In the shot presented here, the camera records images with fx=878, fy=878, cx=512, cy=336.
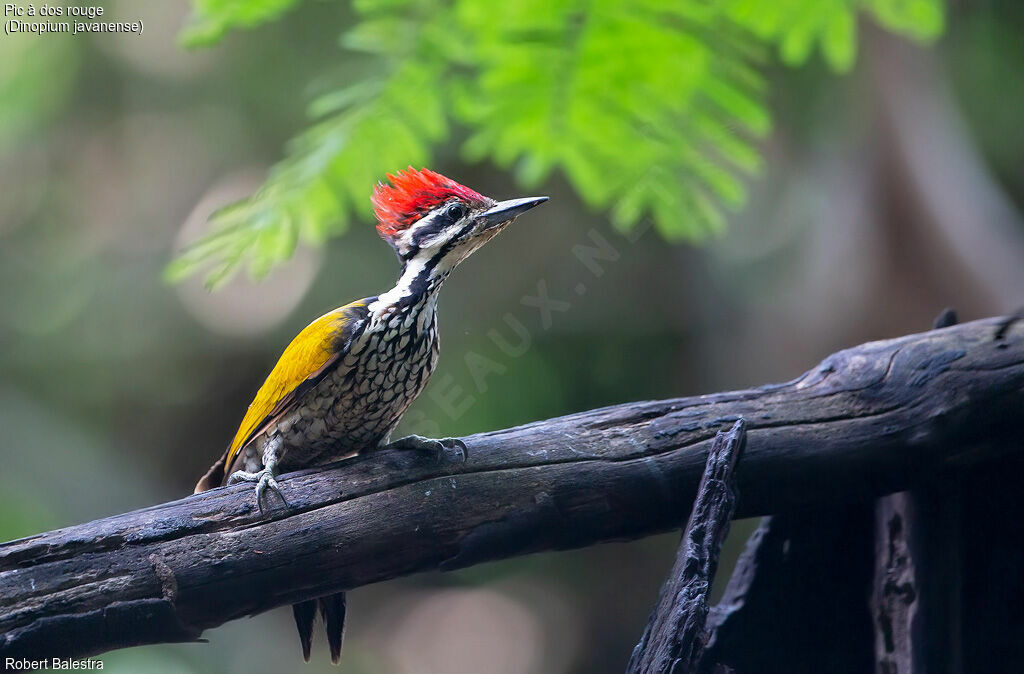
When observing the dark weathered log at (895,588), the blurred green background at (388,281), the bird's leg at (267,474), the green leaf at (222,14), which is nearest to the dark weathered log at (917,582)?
the dark weathered log at (895,588)

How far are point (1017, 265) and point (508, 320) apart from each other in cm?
273

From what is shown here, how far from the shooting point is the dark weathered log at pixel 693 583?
6.20 ft

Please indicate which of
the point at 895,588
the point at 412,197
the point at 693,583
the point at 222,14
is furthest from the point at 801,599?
the point at 222,14

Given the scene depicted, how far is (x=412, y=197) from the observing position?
2.66m

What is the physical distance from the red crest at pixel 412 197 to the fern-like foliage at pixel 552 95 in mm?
645

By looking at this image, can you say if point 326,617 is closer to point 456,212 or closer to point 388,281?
point 456,212

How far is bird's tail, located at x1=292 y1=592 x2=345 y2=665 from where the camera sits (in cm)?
251

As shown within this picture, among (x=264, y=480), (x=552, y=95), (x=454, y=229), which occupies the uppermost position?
(x=552, y=95)

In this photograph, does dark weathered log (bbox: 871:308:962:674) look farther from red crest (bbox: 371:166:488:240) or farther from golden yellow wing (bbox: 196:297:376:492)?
golden yellow wing (bbox: 196:297:376:492)

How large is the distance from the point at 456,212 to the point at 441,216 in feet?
0.15

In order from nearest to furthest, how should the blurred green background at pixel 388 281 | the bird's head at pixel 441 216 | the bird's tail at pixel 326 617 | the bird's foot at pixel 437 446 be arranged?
the bird's foot at pixel 437 446
the bird's tail at pixel 326 617
the bird's head at pixel 441 216
the blurred green background at pixel 388 281

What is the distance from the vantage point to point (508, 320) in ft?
17.7

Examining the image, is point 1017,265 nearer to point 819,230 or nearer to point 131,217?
point 819,230

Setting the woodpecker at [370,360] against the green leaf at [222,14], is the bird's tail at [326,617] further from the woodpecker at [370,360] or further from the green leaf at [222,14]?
the green leaf at [222,14]
